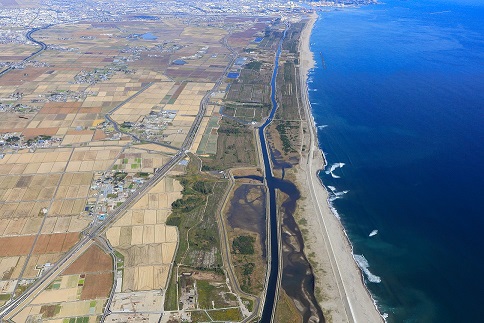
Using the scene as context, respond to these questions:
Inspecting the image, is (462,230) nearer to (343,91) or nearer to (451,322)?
(451,322)

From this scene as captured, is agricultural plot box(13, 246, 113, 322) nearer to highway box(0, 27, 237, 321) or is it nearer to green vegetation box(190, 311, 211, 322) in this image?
highway box(0, 27, 237, 321)

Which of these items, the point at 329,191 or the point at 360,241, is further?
the point at 329,191

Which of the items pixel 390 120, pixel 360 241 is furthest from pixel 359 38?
pixel 360 241

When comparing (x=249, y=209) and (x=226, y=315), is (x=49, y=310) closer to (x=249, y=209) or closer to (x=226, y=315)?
(x=226, y=315)

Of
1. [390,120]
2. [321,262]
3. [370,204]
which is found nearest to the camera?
[321,262]

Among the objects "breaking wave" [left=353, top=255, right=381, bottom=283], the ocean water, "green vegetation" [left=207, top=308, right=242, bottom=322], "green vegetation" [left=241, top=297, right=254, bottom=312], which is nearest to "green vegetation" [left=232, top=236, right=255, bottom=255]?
"green vegetation" [left=241, top=297, right=254, bottom=312]

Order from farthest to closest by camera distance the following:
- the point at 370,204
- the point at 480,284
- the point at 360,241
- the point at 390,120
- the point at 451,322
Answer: the point at 390,120
the point at 370,204
the point at 360,241
the point at 480,284
the point at 451,322

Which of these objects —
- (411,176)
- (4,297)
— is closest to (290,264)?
(411,176)
